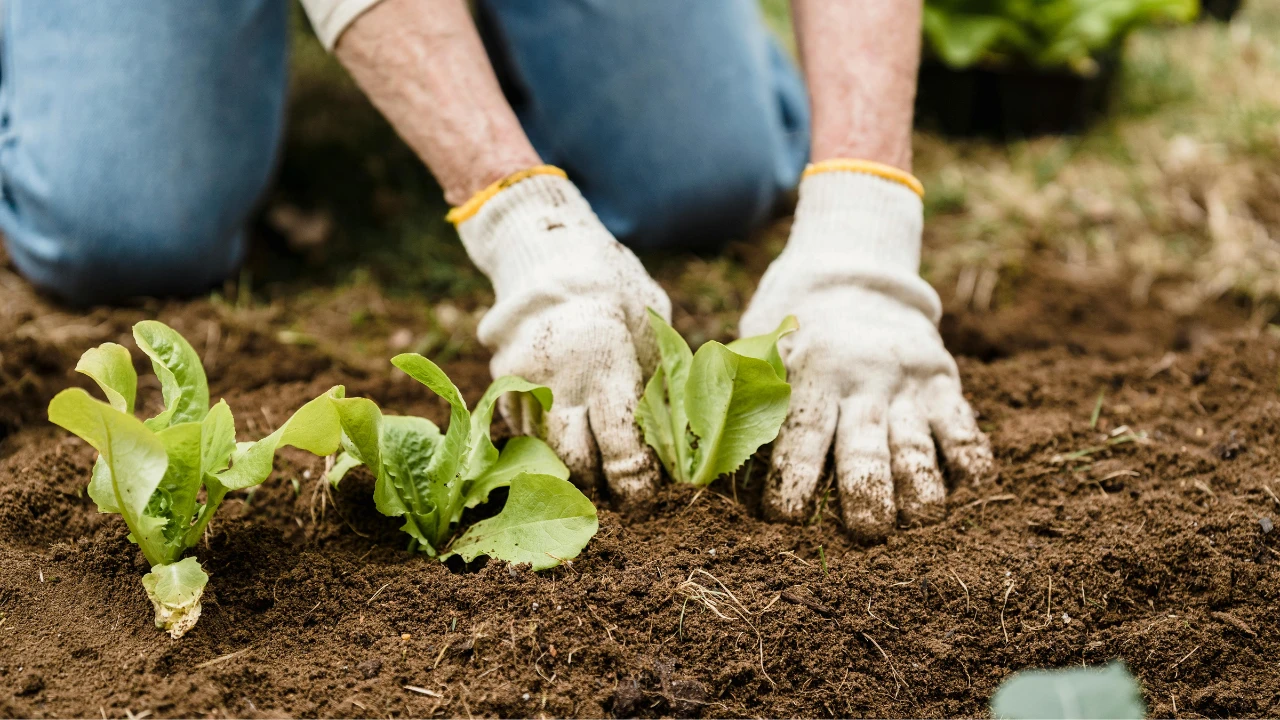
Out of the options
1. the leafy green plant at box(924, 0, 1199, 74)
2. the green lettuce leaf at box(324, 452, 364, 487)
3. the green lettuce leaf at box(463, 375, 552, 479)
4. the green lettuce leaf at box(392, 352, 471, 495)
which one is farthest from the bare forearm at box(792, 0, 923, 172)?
the leafy green plant at box(924, 0, 1199, 74)

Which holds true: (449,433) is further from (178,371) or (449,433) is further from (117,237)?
(117,237)

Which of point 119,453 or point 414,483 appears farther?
point 414,483

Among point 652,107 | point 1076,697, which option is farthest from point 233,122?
point 1076,697

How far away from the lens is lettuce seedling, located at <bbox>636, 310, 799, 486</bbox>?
139 cm

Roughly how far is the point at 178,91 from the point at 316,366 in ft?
2.38

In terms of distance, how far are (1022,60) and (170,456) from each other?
10.0 feet

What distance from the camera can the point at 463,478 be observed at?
1361mm

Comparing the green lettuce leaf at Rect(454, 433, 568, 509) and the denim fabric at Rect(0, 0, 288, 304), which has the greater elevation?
the denim fabric at Rect(0, 0, 288, 304)

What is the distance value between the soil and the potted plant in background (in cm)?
189

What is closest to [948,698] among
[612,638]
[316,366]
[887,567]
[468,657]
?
[887,567]

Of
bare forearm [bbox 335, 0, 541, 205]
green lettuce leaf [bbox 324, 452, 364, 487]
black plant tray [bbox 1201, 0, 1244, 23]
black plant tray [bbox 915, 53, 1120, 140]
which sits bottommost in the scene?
black plant tray [bbox 1201, 0, 1244, 23]

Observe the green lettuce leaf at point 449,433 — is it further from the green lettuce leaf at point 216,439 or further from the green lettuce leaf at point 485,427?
the green lettuce leaf at point 216,439

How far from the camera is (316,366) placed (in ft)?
6.46

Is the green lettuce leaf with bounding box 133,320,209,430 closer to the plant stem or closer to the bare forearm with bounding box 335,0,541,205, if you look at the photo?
the plant stem
